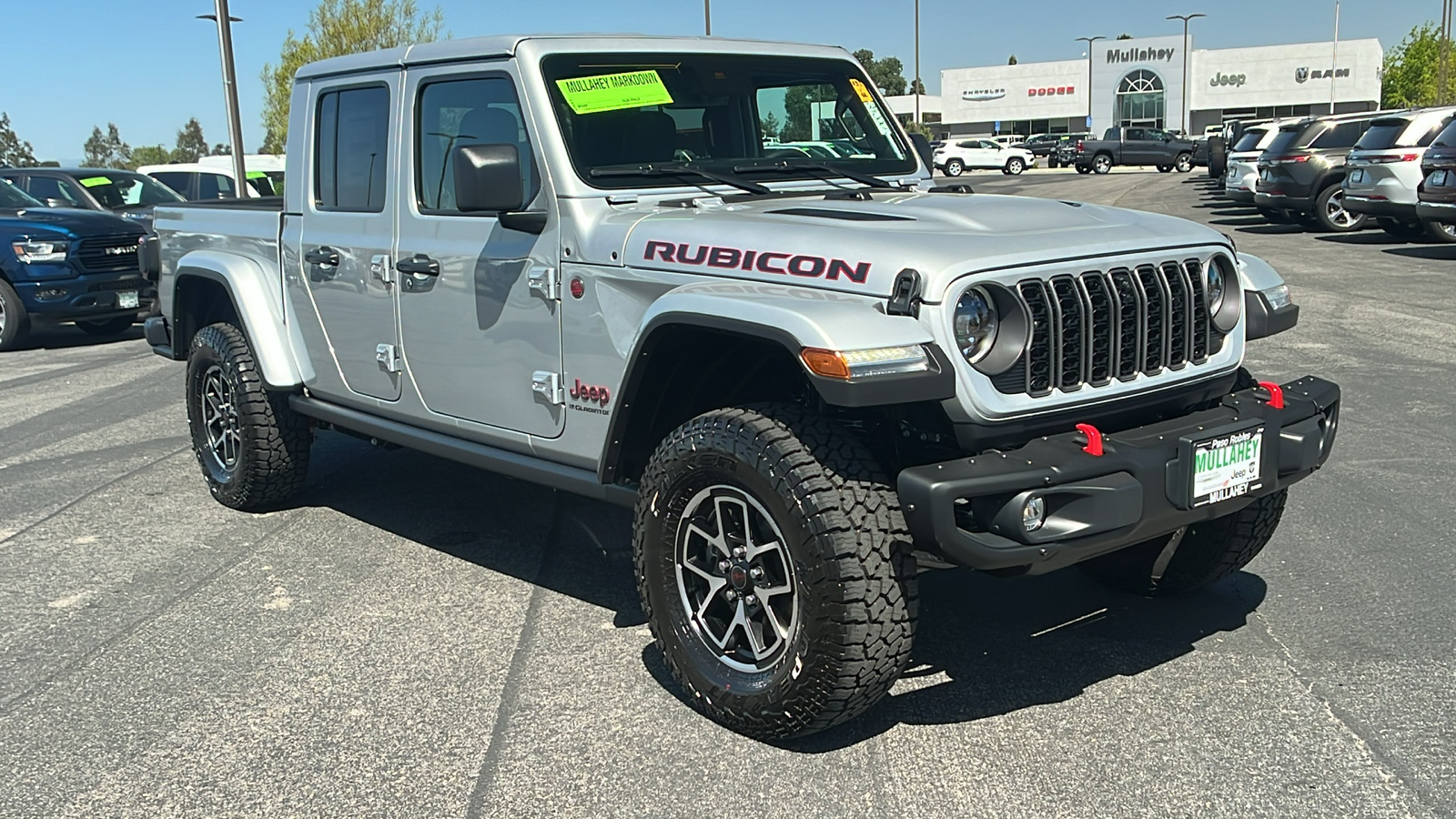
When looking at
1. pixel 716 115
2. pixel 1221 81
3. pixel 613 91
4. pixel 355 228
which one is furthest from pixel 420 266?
pixel 1221 81

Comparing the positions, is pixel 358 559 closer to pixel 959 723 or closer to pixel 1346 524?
pixel 959 723

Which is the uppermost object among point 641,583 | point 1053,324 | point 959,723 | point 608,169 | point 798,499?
point 608,169

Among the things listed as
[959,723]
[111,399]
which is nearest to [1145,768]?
[959,723]

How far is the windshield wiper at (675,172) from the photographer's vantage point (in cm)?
442

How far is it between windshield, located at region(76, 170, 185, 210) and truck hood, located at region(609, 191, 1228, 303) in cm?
1329

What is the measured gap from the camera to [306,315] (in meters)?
5.61

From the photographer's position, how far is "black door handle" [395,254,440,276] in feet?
15.6

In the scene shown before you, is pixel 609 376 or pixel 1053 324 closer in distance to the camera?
pixel 1053 324

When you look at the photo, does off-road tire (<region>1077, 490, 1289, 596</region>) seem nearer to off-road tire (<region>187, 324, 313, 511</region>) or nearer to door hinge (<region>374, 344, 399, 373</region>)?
door hinge (<region>374, 344, 399, 373</region>)

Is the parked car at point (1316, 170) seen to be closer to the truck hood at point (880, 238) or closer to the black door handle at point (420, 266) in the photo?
the truck hood at point (880, 238)

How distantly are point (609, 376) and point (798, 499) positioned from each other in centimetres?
99

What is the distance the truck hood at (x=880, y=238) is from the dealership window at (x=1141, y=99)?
84204 mm

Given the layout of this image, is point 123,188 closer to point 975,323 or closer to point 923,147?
point 923,147

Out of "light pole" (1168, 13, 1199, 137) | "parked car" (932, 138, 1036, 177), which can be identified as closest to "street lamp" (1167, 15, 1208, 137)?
"light pole" (1168, 13, 1199, 137)
